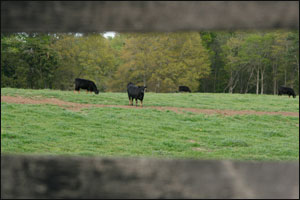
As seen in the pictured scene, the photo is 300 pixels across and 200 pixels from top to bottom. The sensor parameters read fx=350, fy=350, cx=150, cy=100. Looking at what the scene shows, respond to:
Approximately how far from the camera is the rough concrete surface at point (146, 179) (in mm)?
933

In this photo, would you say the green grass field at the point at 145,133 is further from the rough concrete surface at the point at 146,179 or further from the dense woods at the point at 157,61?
the dense woods at the point at 157,61

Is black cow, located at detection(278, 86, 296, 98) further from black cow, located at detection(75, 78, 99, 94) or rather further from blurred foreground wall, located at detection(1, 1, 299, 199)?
blurred foreground wall, located at detection(1, 1, 299, 199)

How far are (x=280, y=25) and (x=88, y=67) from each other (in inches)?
1901

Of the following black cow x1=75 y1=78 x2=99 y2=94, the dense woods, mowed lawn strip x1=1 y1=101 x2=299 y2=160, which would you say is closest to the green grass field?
mowed lawn strip x1=1 y1=101 x2=299 y2=160

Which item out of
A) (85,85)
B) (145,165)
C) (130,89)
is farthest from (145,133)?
(85,85)

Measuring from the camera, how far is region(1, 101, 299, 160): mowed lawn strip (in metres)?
9.15

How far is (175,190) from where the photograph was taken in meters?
0.93

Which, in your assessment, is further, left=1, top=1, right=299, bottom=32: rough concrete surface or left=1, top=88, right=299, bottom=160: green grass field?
left=1, top=88, right=299, bottom=160: green grass field

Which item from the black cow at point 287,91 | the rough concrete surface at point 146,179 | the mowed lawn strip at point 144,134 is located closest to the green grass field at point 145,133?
the mowed lawn strip at point 144,134

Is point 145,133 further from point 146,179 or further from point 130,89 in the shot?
point 146,179

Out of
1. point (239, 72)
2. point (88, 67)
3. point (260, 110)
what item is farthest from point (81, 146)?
point (239, 72)

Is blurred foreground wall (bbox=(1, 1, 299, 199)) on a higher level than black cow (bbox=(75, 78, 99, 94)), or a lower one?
lower

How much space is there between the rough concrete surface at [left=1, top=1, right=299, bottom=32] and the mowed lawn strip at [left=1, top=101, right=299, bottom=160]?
24.8 feet

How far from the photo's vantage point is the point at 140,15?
3.24 ft
